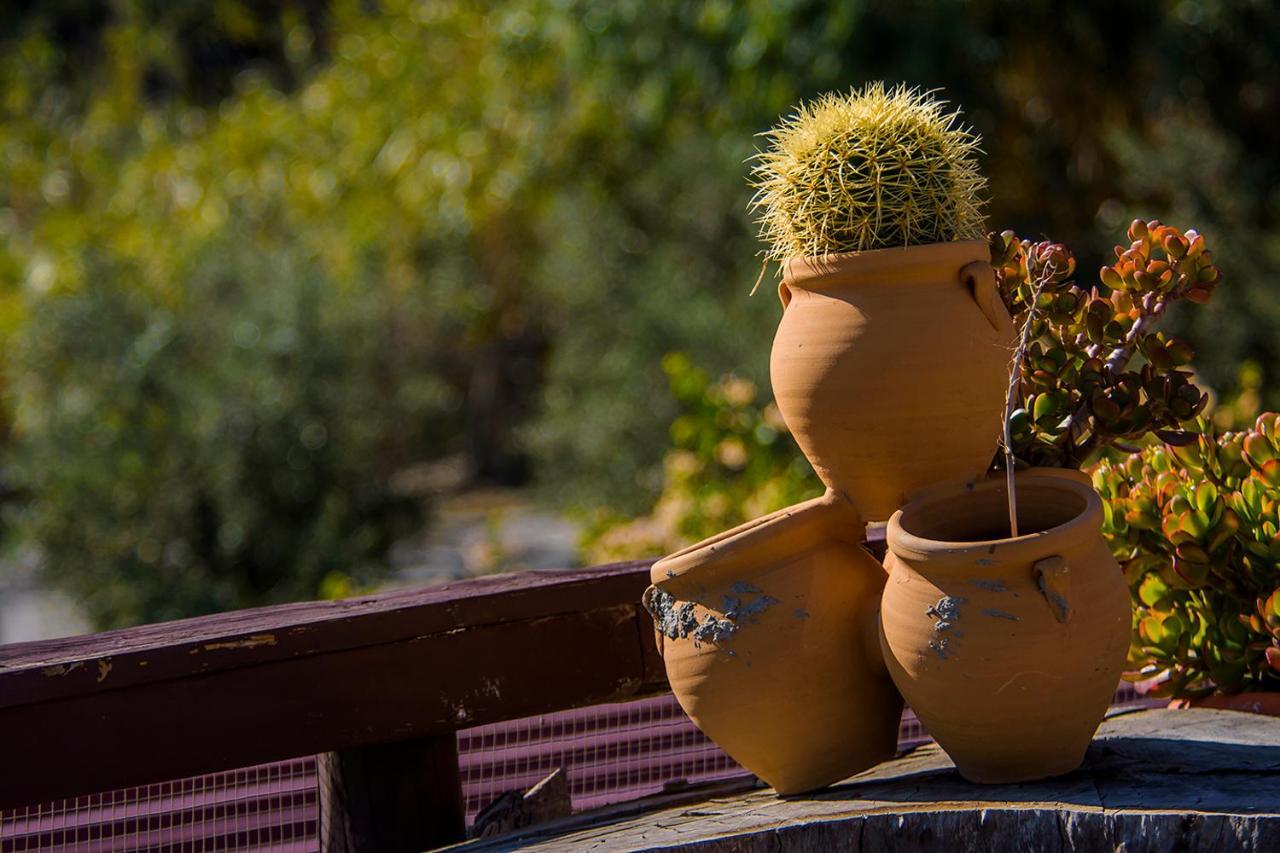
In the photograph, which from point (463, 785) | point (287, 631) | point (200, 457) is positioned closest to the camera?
point (287, 631)

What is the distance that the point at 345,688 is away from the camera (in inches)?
84.2

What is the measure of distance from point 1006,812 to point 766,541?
1.52 ft

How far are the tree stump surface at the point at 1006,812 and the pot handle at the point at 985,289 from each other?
0.64 meters

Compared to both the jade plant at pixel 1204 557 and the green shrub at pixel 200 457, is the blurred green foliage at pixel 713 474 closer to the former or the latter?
the green shrub at pixel 200 457

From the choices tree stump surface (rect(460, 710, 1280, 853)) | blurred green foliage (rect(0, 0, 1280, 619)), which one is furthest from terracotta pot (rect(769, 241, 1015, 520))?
blurred green foliage (rect(0, 0, 1280, 619))

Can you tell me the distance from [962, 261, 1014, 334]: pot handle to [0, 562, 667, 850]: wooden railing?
2.38 ft

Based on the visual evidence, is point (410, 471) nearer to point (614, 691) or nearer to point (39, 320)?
point (39, 320)

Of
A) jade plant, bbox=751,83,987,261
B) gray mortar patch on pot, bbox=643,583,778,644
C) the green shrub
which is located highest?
the green shrub

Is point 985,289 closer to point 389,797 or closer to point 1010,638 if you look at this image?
point 1010,638

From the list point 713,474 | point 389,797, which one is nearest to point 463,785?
point 389,797

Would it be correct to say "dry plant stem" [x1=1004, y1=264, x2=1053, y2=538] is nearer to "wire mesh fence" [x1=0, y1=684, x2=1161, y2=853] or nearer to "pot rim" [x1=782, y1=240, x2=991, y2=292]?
"pot rim" [x1=782, y1=240, x2=991, y2=292]

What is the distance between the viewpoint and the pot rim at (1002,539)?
1799mm

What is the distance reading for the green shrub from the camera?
5594 millimetres

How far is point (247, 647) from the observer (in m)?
2.07
